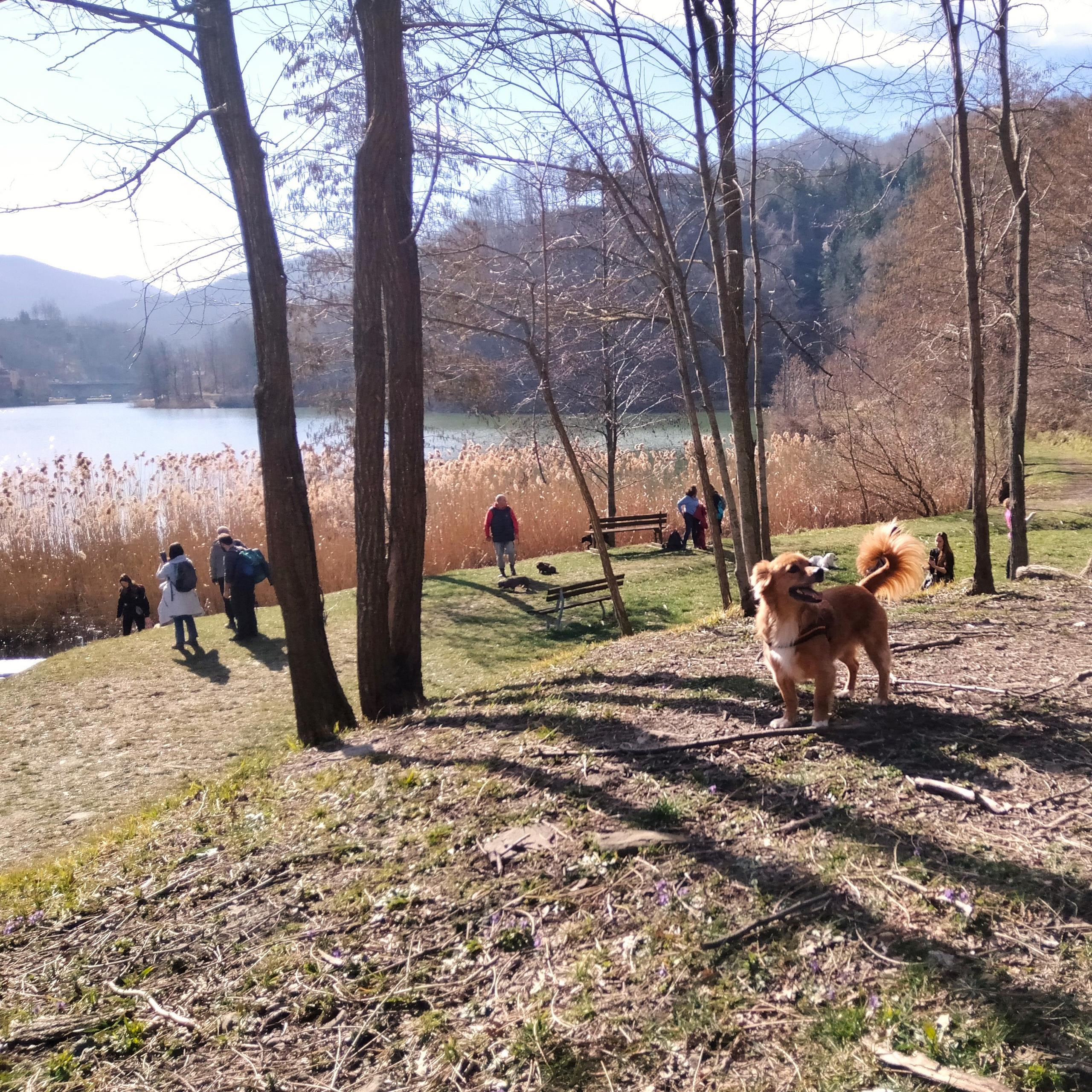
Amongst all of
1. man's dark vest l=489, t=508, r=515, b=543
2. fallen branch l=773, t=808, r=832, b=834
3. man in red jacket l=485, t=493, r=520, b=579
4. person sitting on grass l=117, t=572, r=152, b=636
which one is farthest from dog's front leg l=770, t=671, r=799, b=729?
person sitting on grass l=117, t=572, r=152, b=636

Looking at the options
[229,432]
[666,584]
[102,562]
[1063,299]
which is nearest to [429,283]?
[666,584]

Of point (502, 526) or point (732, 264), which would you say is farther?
point (502, 526)

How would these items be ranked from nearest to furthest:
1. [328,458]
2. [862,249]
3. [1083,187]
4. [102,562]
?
[102,562], [328,458], [1083,187], [862,249]

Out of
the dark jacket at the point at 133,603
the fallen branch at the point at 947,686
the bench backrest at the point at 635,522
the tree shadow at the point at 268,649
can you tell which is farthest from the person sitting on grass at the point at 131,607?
the fallen branch at the point at 947,686

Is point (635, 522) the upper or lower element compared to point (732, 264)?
lower

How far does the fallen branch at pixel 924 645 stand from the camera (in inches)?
236

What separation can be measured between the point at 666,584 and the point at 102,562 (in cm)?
1111

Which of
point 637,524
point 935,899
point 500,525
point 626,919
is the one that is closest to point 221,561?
point 500,525

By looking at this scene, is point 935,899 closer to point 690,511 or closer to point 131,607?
point 131,607

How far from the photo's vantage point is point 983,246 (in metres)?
10.0

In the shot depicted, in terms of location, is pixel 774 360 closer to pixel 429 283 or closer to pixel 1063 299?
pixel 1063 299

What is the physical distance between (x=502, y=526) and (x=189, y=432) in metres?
39.2

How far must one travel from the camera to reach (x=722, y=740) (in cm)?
456

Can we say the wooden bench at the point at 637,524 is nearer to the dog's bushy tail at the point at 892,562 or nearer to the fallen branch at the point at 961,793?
the dog's bushy tail at the point at 892,562
